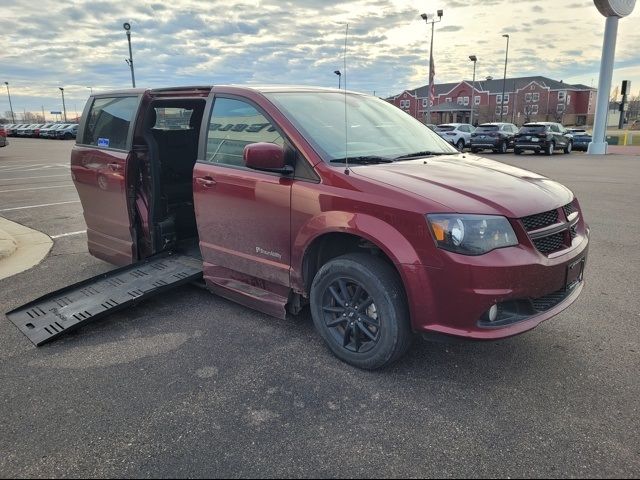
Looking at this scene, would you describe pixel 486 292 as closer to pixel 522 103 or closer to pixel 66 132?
pixel 66 132

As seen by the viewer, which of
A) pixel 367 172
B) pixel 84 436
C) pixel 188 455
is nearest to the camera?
pixel 188 455

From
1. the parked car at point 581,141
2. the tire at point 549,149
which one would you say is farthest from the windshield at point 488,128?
the parked car at point 581,141

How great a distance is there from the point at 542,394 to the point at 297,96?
281 cm

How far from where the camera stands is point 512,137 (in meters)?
26.7

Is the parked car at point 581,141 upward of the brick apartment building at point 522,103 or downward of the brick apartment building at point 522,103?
downward

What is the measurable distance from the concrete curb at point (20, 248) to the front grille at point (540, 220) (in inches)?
214

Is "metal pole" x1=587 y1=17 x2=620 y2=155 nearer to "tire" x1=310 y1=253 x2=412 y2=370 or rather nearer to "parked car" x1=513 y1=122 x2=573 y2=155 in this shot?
"parked car" x1=513 y1=122 x2=573 y2=155

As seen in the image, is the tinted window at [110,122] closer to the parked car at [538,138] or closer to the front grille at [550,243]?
the front grille at [550,243]

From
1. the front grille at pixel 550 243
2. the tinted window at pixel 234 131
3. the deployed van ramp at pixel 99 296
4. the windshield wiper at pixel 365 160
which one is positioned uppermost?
the tinted window at pixel 234 131

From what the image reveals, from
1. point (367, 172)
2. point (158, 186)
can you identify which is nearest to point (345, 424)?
point (367, 172)

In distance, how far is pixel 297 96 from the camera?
407 cm

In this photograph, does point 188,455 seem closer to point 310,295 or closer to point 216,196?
point 310,295

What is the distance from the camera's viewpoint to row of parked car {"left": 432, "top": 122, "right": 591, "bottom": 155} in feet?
82.6

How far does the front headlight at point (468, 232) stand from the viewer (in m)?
2.84
